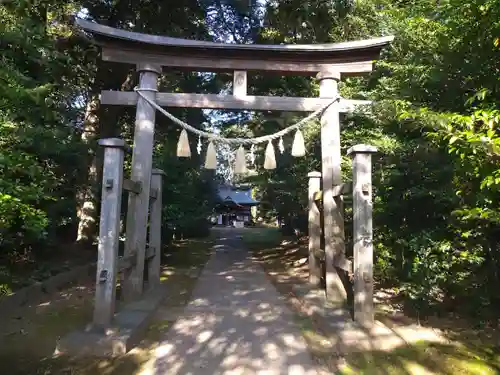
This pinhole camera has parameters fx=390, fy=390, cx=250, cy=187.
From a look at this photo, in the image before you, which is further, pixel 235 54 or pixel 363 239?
pixel 235 54

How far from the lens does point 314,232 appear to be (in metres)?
7.68

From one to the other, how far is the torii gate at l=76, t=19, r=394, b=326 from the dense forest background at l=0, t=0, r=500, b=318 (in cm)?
70

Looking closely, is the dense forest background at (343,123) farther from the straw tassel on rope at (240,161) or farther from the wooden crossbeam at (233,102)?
the straw tassel on rope at (240,161)

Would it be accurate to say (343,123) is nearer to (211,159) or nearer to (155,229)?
(211,159)

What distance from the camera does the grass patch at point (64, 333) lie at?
385cm

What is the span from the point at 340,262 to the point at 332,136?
2.01 metres

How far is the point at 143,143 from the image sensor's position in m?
6.14

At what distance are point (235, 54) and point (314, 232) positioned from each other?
3.65m

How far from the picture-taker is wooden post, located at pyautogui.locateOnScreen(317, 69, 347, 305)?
602 centimetres

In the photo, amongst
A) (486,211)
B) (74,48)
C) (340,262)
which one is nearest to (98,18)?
(74,48)

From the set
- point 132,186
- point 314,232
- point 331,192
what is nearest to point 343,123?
point 314,232

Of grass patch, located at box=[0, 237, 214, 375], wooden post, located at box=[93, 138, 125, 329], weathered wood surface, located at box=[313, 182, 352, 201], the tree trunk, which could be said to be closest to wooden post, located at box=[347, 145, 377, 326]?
weathered wood surface, located at box=[313, 182, 352, 201]

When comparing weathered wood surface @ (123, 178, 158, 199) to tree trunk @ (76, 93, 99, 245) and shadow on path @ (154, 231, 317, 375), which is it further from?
tree trunk @ (76, 93, 99, 245)

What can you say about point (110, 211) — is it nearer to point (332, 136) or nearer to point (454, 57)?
point (332, 136)
